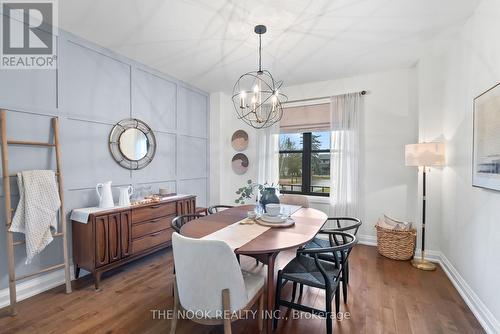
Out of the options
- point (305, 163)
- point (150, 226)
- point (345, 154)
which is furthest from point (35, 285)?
point (345, 154)

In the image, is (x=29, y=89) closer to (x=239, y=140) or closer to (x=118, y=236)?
(x=118, y=236)

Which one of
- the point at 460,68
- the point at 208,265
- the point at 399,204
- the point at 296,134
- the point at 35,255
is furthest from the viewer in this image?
the point at 296,134

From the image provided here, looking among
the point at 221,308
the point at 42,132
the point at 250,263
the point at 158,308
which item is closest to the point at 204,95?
the point at 42,132

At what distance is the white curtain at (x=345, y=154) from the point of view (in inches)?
147

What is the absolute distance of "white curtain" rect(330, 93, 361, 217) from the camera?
3746 millimetres

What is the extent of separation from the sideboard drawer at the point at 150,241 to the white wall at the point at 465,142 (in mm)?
3220

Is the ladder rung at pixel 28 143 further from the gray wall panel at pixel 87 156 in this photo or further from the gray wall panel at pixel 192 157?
the gray wall panel at pixel 192 157

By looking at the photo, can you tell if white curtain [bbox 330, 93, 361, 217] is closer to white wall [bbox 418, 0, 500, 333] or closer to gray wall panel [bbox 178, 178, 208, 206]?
white wall [bbox 418, 0, 500, 333]

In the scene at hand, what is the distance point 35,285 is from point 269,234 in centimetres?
239

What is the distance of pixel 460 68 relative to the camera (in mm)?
2521

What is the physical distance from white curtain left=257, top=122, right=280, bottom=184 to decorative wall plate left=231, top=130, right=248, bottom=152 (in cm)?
37

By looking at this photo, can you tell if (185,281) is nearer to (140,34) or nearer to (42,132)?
(42,132)

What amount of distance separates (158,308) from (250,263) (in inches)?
47.1

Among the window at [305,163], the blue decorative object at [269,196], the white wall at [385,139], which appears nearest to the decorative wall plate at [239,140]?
the window at [305,163]
